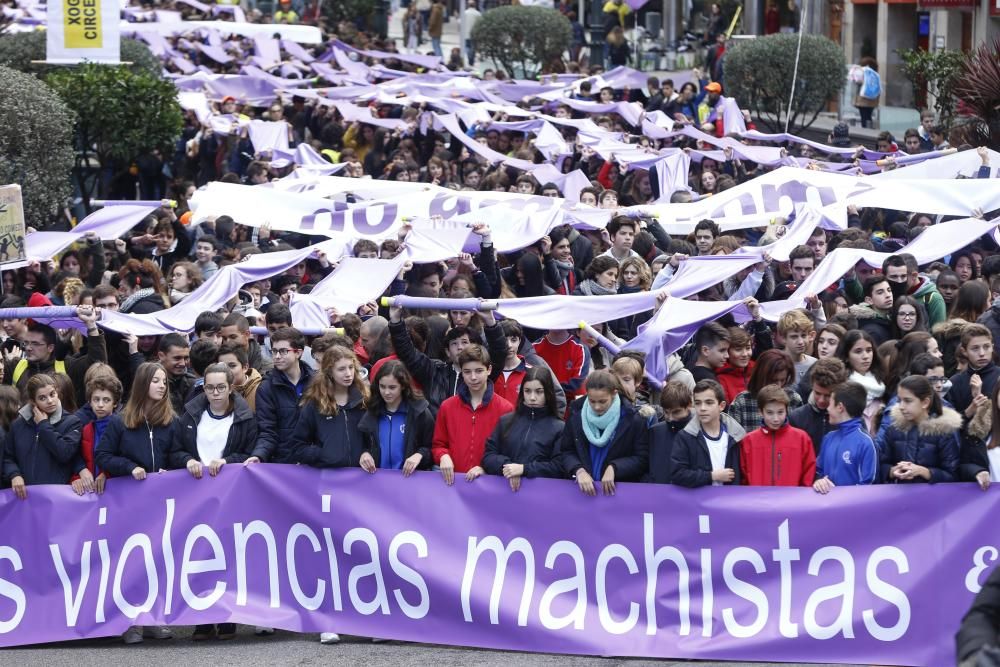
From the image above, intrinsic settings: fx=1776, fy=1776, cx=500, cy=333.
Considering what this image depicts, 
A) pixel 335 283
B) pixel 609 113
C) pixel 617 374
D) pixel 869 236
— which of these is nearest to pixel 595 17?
pixel 609 113

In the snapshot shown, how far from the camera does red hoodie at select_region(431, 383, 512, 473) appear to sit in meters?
8.88

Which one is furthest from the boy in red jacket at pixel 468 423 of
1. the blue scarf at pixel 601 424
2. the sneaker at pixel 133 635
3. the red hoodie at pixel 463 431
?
the sneaker at pixel 133 635

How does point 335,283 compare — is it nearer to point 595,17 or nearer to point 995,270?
point 995,270

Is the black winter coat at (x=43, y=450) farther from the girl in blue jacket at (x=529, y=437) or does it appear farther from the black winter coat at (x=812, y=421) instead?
the black winter coat at (x=812, y=421)

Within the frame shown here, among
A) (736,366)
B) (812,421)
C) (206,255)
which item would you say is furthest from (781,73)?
(812,421)

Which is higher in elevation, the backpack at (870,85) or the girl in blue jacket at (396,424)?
the backpack at (870,85)

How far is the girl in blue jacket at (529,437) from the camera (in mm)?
8641

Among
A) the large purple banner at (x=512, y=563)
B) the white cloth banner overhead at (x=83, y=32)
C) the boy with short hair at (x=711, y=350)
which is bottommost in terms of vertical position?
the large purple banner at (x=512, y=563)

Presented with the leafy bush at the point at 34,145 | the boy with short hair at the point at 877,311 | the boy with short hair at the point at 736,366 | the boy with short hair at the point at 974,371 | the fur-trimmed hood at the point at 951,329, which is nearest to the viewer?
the boy with short hair at the point at 974,371

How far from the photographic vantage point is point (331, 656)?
335 inches

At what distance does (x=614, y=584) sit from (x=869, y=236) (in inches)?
239

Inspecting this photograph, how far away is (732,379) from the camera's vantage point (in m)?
9.96

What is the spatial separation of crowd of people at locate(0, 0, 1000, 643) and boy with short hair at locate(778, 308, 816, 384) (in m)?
0.01

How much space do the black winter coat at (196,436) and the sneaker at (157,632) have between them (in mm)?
831
